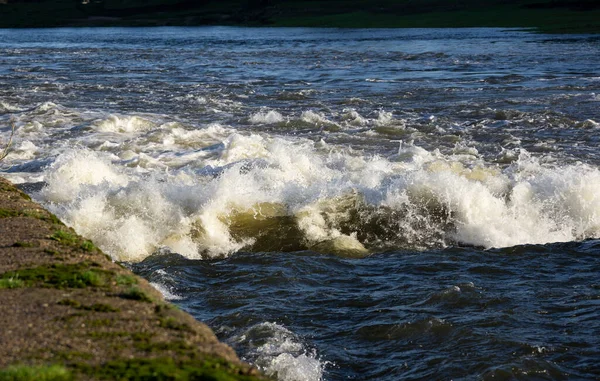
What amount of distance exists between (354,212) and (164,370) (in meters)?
9.55

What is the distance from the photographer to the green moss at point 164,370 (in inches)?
257

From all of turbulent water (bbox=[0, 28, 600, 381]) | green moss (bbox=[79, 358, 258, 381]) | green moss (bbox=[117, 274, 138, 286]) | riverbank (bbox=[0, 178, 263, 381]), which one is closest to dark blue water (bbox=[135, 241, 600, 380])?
turbulent water (bbox=[0, 28, 600, 381])

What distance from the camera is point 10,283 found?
28.3 feet

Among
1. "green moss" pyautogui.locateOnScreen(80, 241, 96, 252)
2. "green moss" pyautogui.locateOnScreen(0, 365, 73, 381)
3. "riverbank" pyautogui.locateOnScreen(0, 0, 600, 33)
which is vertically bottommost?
"riverbank" pyautogui.locateOnScreen(0, 0, 600, 33)

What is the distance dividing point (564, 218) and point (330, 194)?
424 centimetres

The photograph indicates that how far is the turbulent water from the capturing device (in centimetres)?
1025

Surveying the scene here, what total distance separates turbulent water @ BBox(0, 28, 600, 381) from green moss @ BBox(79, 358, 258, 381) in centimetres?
260

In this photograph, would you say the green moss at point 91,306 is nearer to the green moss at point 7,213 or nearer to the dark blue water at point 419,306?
the dark blue water at point 419,306

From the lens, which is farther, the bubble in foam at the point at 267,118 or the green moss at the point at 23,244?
the bubble in foam at the point at 267,118

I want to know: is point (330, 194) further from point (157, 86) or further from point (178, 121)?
point (157, 86)

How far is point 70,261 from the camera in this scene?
9.69 meters

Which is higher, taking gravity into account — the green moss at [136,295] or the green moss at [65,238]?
the green moss at [136,295]

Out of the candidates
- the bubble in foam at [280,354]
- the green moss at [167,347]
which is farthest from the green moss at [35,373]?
the bubble in foam at [280,354]

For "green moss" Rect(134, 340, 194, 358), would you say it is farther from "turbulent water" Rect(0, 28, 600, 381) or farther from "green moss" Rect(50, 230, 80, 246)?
"green moss" Rect(50, 230, 80, 246)
